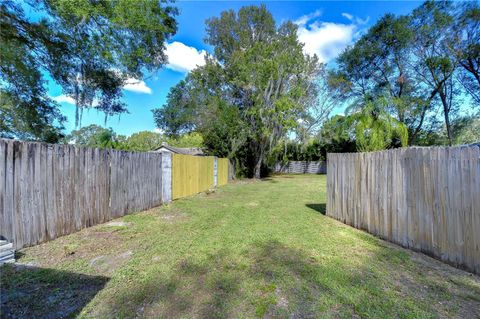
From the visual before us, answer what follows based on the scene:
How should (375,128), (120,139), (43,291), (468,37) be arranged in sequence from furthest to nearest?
(120,139), (468,37), (375,128), (43,291)

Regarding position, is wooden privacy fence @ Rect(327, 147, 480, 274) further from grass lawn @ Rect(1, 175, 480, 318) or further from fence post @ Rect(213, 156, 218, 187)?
fence post @ Rect(213, 156, 218, 187)

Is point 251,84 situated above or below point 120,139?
above

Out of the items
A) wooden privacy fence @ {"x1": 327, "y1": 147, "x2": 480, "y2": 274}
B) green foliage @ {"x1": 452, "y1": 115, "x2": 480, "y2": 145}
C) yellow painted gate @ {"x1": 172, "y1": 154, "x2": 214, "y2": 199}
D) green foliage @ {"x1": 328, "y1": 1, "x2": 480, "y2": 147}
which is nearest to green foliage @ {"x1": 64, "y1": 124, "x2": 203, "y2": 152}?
yellow painted gate @ {"x1": 172, "y1": 154, "x2": 214, "y2": 199}

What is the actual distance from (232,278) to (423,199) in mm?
2850

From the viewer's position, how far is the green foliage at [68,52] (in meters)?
6.37

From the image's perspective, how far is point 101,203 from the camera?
512 cm

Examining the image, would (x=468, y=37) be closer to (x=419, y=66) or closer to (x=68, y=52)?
(x=419, y=66)

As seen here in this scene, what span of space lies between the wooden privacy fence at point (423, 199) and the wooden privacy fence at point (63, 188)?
5.20 meters

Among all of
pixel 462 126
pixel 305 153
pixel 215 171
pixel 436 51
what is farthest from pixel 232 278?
pixel 305 153

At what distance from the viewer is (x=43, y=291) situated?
243 cm

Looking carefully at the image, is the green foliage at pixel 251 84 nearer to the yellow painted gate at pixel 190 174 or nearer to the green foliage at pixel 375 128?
the yellow painted gate at pixel 190 174

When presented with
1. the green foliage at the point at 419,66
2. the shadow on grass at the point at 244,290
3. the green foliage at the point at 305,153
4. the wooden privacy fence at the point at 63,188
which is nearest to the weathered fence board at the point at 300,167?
the green foliage at the point at 305,153

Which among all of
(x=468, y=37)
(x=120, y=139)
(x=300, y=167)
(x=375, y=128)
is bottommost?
(x=300, y=167)

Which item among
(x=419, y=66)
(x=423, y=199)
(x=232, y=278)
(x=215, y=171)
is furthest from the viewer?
(x=419, y=66)
